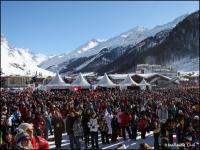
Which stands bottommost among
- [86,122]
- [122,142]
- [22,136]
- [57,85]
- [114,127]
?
[122,142]

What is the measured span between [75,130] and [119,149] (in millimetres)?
6352

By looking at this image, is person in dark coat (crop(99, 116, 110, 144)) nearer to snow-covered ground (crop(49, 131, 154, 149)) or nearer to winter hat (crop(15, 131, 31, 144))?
snow-covered ground (crop(49, 131, 154, 149))

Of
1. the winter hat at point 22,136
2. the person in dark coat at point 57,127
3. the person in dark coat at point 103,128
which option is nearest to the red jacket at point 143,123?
the person in dark coat at point 103,128

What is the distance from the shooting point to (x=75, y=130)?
1340cm

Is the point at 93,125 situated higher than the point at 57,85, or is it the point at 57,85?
the point at 57,85

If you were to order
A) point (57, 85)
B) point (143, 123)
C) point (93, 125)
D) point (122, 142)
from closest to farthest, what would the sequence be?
point (93, 125), point (122, 142), point (143, 123), point (57, 85)

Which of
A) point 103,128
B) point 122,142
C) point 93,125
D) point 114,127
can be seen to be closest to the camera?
point 93,125

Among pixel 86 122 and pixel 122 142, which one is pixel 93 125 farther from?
pixel 122 142

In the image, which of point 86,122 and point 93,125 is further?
point 86,122

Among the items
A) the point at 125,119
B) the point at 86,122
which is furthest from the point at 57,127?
the point at 125,119

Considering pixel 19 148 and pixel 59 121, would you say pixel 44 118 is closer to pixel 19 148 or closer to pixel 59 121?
pixel 59 121

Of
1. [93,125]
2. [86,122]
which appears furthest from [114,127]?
[93,125]

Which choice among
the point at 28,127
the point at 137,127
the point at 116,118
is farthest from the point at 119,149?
the point at 137,127

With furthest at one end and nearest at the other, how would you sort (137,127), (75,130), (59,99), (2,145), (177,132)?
(59,99) < (137,127) < (177,132) < (75,130) < (2,145)
